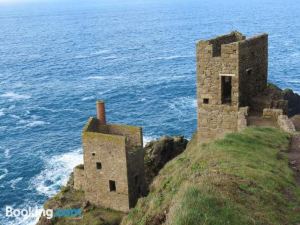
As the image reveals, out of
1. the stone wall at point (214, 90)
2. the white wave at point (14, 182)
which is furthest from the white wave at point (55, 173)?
the stone wall at point (214, 90)

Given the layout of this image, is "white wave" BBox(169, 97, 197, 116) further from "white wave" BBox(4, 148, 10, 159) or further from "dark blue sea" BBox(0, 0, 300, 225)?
"white wave" BBox(4, 148, 10, 159)

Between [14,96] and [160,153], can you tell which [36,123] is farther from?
[160,153]

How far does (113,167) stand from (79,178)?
5.29 metres

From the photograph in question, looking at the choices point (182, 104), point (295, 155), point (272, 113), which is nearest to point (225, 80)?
point (272, 113)

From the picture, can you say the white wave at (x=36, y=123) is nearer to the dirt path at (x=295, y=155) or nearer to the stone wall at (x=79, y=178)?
the stone wall at (x=79, y=178)

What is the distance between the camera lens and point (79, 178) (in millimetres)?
41312

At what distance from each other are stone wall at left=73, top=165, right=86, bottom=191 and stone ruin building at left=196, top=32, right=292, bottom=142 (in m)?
11.8

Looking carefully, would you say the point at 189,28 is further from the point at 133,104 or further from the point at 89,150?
the point at 89,150

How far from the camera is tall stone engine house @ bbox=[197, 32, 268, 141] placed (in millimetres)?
32594

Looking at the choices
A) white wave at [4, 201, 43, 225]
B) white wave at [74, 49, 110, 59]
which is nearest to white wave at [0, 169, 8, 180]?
white wave at [4, 201, 43, 225]

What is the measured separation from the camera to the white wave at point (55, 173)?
176 feet

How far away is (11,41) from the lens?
7510 inches

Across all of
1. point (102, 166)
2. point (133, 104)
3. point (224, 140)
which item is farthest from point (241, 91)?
point (133, 104)

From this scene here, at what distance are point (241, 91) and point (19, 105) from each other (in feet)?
199
